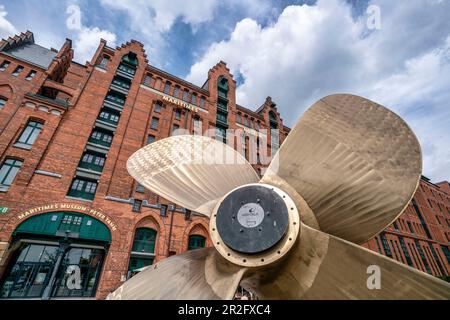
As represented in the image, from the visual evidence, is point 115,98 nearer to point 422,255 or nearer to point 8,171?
point 8,171

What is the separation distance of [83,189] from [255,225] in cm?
1512

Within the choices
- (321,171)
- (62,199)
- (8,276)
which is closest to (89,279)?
(8,276)

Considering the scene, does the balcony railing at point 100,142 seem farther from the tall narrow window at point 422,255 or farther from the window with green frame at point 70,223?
the tall narrow window at point 422,255

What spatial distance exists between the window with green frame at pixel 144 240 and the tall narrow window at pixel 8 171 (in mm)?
7551

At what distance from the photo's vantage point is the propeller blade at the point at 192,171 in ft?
9.64

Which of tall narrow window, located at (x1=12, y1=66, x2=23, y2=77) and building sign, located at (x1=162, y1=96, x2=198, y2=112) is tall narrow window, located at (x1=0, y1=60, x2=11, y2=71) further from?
building sign, located at (x1=162, y1=96, x2=198, y2=112)

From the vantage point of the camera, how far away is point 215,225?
2209 millimetres

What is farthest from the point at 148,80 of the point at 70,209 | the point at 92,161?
the point at 70,209

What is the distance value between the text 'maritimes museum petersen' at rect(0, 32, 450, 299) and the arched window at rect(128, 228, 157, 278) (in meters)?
0.06

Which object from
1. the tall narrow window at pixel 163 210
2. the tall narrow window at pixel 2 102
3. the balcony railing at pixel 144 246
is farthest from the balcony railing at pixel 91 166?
the tall narrow window at pixel 2 102

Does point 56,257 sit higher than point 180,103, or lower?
lower

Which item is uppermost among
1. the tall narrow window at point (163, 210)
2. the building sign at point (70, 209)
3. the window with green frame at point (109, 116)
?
the window with green frame at point (109, 116)

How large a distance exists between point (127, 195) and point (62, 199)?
353 centimetres

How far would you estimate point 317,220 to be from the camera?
2215 millimetres
